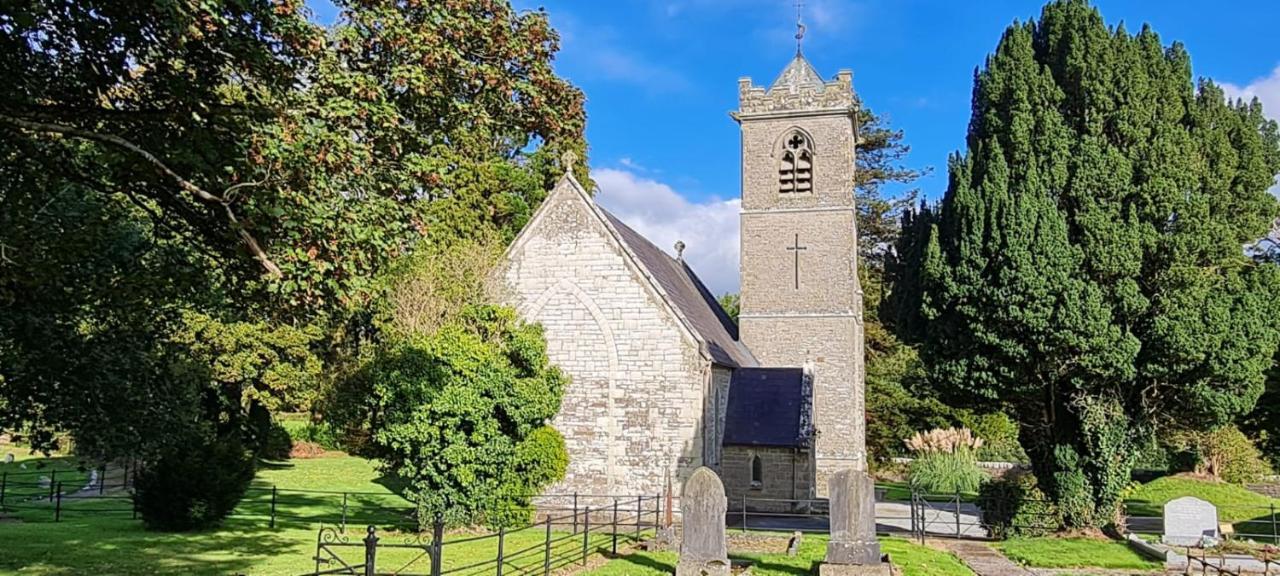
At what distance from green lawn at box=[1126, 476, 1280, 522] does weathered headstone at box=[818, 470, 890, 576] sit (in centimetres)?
1394

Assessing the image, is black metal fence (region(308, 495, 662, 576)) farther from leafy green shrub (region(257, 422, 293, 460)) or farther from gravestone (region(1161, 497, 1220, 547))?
leafy green shrub (region(257, 422, 293, 460))

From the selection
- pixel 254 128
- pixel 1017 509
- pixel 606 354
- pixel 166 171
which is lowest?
pixel 1017 509

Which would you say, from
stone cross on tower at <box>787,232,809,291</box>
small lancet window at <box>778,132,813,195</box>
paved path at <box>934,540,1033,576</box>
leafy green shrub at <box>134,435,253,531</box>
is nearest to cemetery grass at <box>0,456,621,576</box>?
leafy green shrub at <box>134,435,253,531</box>

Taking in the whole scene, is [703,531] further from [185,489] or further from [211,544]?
[185,489]

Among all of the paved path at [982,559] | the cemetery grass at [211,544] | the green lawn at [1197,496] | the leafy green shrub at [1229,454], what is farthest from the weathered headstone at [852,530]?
the leafy green shrub at [1229,454]

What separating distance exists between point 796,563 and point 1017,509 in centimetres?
601

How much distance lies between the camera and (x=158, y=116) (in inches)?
294

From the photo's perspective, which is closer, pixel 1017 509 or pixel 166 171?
pixel 166 171

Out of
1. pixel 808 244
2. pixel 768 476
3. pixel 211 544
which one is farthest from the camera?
pixel 808 244

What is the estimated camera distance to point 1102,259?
16.6m

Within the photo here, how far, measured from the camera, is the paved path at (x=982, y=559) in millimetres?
14253

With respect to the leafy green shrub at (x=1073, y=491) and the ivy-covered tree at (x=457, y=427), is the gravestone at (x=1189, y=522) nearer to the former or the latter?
the leafy green shrub at (x=1073, y=491)

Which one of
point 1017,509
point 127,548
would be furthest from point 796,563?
point 127,548

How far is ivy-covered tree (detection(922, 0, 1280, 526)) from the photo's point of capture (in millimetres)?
16438
